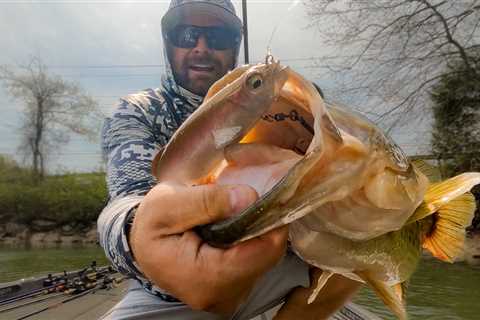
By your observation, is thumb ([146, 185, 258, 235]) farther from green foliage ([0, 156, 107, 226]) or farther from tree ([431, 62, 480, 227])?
green foliage ([0, 156, 107, 226])

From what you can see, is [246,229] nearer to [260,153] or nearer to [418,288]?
[260,153]

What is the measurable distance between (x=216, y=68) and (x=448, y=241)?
1.36 m

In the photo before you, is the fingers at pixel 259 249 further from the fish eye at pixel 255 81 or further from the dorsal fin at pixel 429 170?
the dorsal fin at pixel 429 170

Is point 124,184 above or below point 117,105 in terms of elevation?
below

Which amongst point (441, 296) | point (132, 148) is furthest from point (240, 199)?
point (441, 296)

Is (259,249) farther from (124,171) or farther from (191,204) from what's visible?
(124,171)

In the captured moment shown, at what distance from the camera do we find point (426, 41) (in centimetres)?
1420

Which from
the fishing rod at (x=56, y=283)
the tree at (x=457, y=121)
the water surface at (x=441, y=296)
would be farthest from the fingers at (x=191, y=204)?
the tree at (x=457, y=121)

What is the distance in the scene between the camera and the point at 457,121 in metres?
15.1

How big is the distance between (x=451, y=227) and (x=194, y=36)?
1.46 meters

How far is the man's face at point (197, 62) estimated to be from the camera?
2.24 m

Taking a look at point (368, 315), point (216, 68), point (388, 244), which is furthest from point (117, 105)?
point (368, 315)

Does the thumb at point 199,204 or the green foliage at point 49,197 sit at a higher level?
the thumb at point 199,204

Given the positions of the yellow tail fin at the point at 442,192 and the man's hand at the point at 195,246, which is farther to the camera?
the yellow tail fin at the point at 442,192
